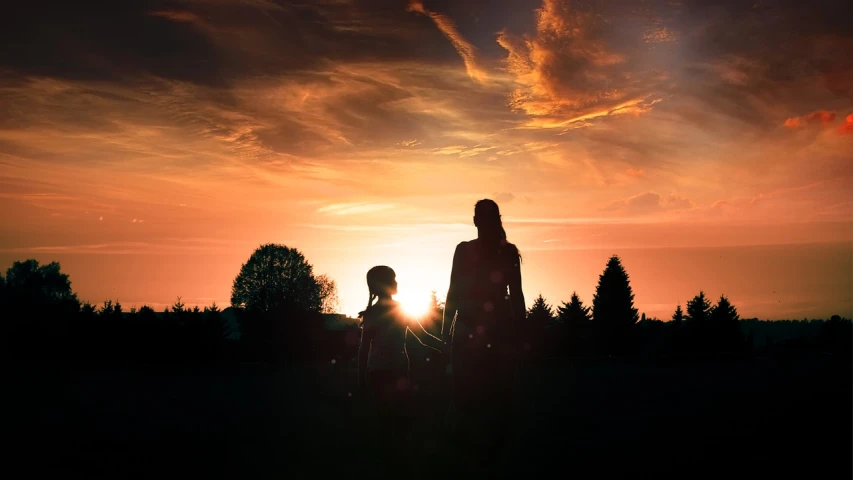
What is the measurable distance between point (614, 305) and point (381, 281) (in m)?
76.5

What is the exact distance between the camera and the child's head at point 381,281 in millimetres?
7531

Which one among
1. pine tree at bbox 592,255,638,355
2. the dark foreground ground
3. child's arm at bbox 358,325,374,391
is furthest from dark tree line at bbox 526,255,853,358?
→ child's arm at bbox 358,325,374,391

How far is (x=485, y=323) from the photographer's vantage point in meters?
6.00

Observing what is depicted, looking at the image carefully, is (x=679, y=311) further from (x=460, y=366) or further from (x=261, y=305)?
(x=460, y=366)

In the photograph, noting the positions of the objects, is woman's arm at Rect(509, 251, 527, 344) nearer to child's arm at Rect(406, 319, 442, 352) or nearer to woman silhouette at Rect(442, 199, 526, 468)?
woman silhouette at Rect(442, 199, 526, 468)

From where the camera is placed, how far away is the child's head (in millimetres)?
7531

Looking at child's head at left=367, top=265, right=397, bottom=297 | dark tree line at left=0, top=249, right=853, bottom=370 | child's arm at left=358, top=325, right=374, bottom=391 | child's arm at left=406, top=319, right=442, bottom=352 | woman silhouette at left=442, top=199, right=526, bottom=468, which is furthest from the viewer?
dark tree line at left=0, top=249, right=853, bottom=370

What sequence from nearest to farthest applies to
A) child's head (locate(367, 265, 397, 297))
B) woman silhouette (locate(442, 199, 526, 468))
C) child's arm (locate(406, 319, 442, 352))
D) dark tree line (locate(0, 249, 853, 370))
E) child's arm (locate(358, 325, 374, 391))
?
woman silhouette (locate(442, 199, 526, 468))
child's arm (locate(406, 319, 442, 352))
child's head (locate(367, 265, 397, 297))
child's arm (locate(358, 325, 374, 391))
dark tree line (locate(0, 249, 853, 370))

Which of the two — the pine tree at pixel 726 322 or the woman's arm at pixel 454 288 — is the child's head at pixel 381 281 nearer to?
the woman's arm at pixel 454 288

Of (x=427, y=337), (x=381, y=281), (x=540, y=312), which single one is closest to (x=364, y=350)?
(x=381, y=281)

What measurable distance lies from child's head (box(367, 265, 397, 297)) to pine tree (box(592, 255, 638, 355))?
74245mm

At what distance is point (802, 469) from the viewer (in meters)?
7.22

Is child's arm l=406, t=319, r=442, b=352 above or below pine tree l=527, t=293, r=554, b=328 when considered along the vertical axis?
below

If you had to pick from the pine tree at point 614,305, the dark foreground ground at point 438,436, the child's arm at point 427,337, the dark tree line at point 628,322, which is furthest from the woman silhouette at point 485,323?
the pine tree at point 614,305
